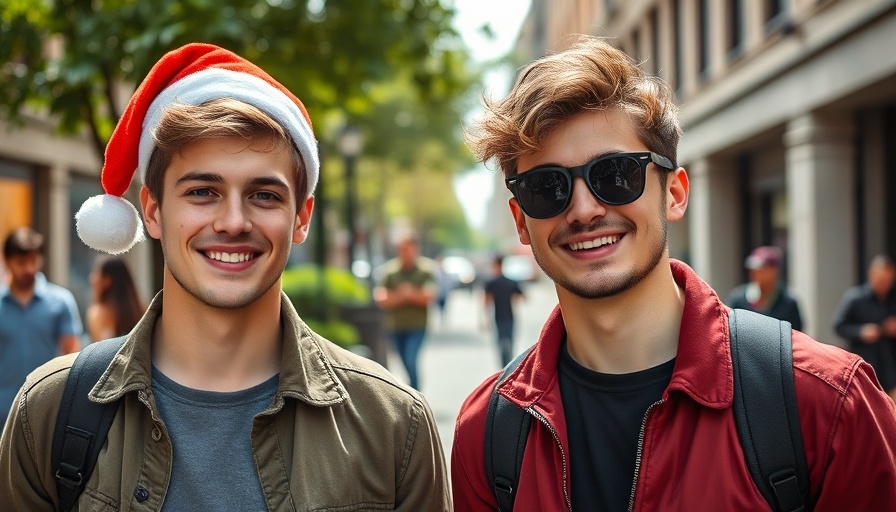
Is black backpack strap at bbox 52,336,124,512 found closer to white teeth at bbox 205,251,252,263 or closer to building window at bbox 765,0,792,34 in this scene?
white teeth at bbox 205,251,252,263

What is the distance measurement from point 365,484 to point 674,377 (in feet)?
2.79

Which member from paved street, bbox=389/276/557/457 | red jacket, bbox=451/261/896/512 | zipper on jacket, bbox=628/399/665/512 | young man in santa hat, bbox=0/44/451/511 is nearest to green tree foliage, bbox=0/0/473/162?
paved street, bbox=389/276/557/457

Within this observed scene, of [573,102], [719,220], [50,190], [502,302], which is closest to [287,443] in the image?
[573,102]

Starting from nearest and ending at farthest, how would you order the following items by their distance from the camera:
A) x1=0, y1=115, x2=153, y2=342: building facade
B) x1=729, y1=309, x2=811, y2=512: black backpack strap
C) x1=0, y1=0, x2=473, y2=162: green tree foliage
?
1. x1=729, y1=309, x2=811, y2=512: black backpack strap
2. x1=0, y1=0, x2=473, y2=162: green tree foliage
3. x1=0, y1=115, x2=153, y2=342: building facade

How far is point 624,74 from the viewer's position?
122 inches

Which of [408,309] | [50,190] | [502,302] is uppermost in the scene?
[50,190]

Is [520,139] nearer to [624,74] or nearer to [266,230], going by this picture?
[624,74]

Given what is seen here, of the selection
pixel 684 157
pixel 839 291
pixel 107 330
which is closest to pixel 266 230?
pixel 107 330

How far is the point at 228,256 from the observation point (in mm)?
2938

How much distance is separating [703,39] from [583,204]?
64.0ft

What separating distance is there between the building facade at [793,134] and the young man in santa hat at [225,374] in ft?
18.8

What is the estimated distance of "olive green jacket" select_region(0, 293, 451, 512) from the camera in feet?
9.28

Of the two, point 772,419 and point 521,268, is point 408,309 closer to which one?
point 772,419

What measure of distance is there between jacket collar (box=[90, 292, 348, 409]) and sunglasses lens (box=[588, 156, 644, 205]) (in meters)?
0.89
